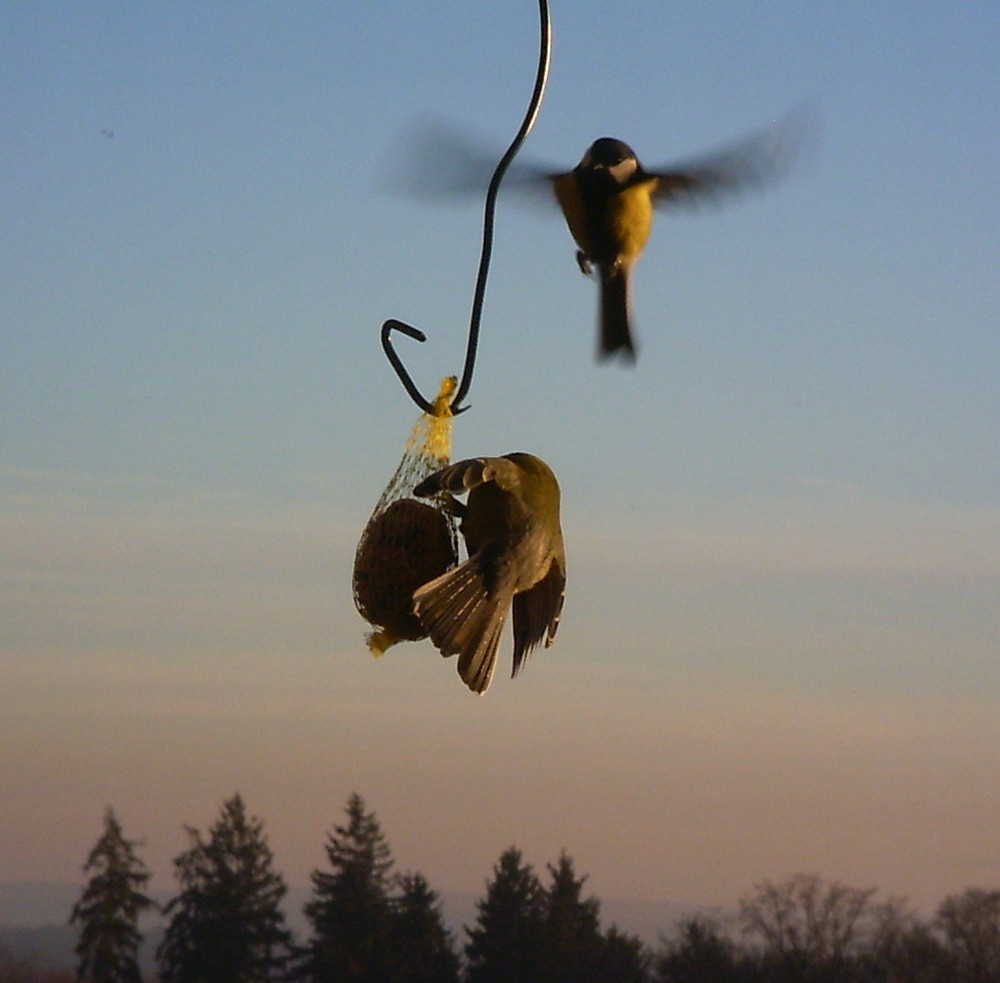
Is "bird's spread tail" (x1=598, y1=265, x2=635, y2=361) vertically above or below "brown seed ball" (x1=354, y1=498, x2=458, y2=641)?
above

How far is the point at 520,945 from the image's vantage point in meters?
36.4

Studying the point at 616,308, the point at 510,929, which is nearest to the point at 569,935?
the point at 510,929

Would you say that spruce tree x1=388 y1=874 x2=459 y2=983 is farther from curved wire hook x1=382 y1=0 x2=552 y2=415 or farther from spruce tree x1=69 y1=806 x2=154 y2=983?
curved wire hook x1=382 y1=0 x2=552 y2=415

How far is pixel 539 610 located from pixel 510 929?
3373 cm

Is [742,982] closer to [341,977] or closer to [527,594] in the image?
[341,977]

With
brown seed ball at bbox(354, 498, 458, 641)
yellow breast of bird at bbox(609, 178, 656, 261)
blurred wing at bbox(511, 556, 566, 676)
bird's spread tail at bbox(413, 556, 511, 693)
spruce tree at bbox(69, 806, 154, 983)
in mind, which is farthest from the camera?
spruce tree at bbox(69, 806, 154, 983)

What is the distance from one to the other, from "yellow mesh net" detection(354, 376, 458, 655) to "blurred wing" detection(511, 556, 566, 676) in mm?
177

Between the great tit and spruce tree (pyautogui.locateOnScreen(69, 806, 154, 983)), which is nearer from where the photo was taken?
the great tit

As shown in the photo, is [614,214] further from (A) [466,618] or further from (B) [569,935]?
(B) [569,935]

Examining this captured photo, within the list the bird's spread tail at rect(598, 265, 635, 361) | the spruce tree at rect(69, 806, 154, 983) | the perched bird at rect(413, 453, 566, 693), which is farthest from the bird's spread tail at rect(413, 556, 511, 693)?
the spruce tree at rect(69, 806, 154, 983)

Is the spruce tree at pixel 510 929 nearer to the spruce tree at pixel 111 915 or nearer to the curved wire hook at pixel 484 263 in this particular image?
the spruce tree at pixel 111 915

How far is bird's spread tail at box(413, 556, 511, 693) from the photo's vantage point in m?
3.31

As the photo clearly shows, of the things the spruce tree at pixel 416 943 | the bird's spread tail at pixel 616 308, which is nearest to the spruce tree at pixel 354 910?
the spruce tree at pixel 416 943

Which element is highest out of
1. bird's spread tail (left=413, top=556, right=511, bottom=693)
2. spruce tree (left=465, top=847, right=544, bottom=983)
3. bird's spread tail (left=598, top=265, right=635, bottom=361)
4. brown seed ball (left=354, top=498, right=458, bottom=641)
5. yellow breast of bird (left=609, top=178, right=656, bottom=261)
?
spruce tree (left=465, top=847, right=544, bottom=983)
